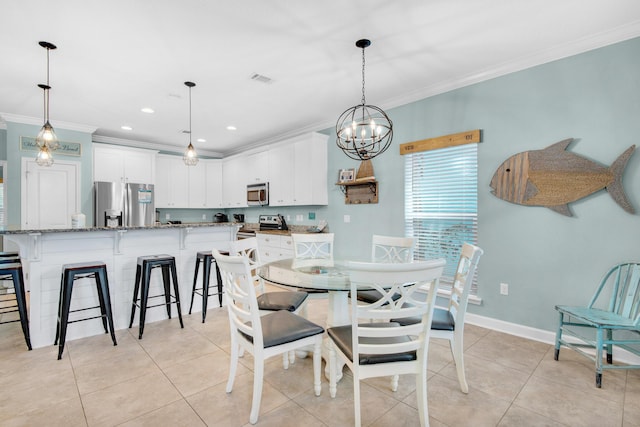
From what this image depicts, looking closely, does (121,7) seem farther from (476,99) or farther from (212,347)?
(476,99)

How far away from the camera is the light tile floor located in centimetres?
177

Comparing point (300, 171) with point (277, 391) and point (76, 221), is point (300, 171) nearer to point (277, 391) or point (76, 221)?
point (76, 221)

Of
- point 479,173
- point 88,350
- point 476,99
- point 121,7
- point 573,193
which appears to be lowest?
point 88,350

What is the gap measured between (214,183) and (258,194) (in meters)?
1.61

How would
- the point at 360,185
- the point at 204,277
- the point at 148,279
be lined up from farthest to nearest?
1. the point at 360,185
2. the point at 204,277
3. the point at 148,279

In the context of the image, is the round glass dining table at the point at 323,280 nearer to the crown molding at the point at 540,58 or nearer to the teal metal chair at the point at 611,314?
the teal metal chair at the point at 611,314

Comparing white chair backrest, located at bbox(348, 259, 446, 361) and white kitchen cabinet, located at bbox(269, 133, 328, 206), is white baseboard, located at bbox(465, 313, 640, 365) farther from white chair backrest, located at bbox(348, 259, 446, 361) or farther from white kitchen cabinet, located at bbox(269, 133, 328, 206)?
white kitchen cabinet, located at bbox(269, 133, 328, 206)

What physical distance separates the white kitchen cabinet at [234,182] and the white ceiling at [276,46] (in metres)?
2.23

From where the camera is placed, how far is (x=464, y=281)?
2.10 m

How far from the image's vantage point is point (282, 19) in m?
2.28

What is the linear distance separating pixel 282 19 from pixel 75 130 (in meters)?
4.41

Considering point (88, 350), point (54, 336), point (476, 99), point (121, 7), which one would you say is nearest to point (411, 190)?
point (476, 99)

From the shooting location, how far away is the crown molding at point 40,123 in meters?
4.30

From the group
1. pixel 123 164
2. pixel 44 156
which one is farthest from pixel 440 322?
pixel 123 164
